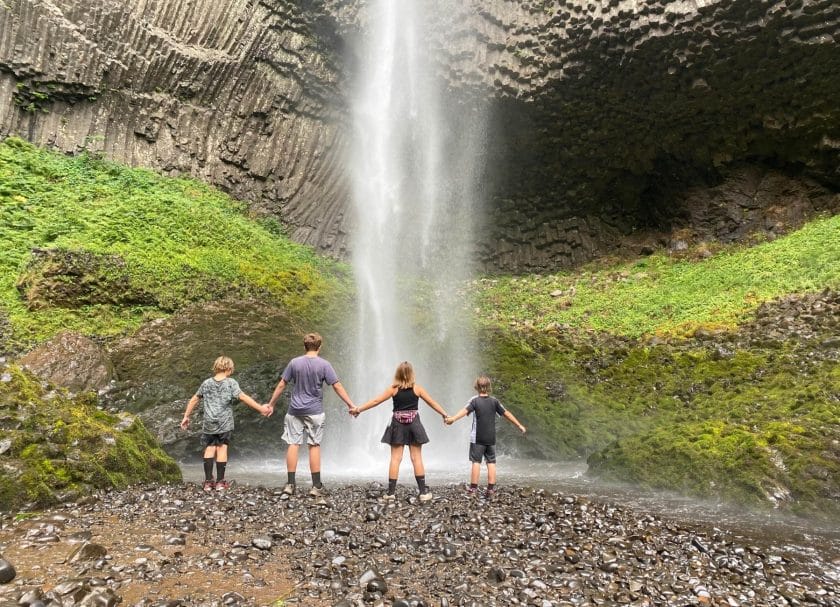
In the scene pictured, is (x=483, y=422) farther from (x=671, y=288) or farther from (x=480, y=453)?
(x=671, y=288)

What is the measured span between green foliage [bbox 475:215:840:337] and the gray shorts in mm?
10341

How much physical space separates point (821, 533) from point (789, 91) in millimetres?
18098

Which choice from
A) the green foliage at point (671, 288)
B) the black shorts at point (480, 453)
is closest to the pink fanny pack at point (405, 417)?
the black shorts at point (480, 453)

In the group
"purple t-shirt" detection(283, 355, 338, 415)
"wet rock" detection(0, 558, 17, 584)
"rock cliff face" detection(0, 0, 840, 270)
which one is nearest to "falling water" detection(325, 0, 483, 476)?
"rock cliff face" detection(0, 0, 840, 270)

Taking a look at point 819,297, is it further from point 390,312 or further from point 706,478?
point 390,312

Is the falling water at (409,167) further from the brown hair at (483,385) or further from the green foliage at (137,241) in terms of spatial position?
the brown hair at (483,385)

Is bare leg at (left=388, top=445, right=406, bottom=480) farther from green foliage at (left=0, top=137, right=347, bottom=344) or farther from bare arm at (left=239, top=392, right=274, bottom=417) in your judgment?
green foliage at (left=0, top=137, right=347, bottom=344)

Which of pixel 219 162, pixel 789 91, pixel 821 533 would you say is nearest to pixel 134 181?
pixel 219 162

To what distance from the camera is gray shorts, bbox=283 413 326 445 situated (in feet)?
22.1

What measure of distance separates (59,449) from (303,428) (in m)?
2.61

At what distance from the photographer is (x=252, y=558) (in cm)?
417

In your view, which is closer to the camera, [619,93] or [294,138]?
[619,93]

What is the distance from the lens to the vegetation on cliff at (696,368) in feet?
23.8

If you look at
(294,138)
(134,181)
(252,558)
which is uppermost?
(294,138)
